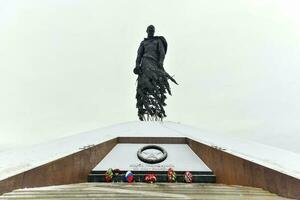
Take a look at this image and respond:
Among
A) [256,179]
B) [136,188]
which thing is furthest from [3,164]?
[256,179]

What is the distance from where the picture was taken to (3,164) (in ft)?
15.7

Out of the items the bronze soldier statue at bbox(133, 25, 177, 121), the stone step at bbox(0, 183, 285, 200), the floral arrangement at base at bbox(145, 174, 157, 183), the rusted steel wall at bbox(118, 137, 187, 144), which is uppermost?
the bronze soldier statue at bbox(133, 25, 177, 121)

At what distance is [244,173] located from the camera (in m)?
→ 4.55

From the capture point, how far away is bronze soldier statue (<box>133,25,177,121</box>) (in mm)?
10070

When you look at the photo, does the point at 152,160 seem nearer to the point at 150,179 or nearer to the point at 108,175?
the point at 150,179

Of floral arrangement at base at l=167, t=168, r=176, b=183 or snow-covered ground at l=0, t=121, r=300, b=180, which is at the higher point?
snow-covered ground at l=0, t=121, r=300, b=180

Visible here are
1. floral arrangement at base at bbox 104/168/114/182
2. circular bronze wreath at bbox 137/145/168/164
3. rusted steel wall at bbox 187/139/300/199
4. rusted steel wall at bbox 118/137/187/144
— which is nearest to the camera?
rusted steel wall at bbox 187/139/300/199

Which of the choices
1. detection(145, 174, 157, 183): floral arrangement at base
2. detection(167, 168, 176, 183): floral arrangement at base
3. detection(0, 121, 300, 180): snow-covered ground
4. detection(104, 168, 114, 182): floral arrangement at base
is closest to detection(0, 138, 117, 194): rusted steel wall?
detection(0, 121, 300, 180): snow-covered ground

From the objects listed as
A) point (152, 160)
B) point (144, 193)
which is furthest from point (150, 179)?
point (144, 193)

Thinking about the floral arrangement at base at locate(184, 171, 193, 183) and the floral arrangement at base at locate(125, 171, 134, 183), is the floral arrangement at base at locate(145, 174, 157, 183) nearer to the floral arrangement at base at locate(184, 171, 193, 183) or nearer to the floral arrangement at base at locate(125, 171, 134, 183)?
the floral arrangement at base at locate(125, 171, 134, 183)

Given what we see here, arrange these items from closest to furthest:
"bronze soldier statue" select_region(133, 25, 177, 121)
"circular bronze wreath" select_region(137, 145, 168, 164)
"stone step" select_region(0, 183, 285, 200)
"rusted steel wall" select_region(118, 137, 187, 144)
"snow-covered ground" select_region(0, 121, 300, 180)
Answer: "stone step" select_region(0, 183, 285, 200)
"snow-covered ground" select_region(0, 121, 300, 180)
"circular bronze wreath" select_region(137, 145, 168, 164)
"rusted steel wall" select_region(118, 137, 187, 144)
"bronze soldier statue" select_region(133, 25, 177, 121)

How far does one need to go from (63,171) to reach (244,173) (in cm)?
252

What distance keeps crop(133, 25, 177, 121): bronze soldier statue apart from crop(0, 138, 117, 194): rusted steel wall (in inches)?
175

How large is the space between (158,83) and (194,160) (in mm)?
4992
